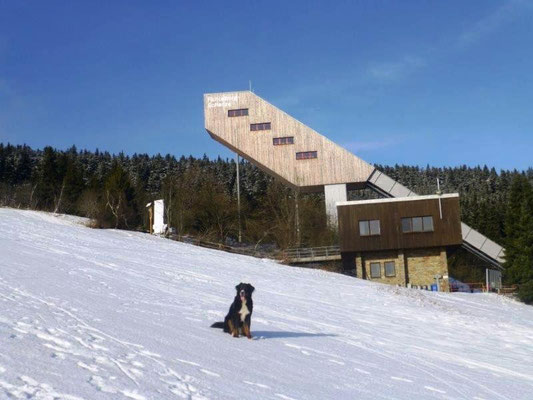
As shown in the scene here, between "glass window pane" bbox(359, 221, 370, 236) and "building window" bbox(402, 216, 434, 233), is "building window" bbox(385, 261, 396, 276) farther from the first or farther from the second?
"glass window pane" bbox(359, 221, 370, 236)

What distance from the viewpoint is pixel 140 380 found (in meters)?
6.26

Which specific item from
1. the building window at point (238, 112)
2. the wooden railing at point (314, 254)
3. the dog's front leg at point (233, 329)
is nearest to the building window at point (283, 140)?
the building window at point (238, 112)

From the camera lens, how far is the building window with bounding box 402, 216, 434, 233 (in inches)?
1462

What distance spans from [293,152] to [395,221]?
33.5ft

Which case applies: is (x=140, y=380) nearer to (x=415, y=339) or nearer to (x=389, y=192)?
(x=415, y=339)

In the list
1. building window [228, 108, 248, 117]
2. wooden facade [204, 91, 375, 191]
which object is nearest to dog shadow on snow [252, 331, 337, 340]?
wooden facade [204, 91, 375, 191]

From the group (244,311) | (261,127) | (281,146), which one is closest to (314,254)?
(281,146)

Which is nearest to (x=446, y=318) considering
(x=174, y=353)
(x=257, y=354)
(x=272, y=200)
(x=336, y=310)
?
(x=336, y=310)

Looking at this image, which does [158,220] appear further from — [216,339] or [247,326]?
[216,339]

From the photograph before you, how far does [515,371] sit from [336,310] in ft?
24.1

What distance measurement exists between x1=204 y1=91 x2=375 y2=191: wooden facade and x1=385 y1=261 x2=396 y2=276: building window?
766 cm

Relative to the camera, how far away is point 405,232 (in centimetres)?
3716

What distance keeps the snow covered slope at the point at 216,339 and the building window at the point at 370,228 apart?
13005mm

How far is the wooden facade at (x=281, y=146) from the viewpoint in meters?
43.2
